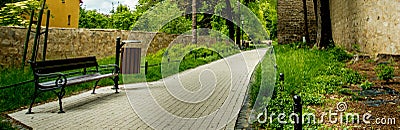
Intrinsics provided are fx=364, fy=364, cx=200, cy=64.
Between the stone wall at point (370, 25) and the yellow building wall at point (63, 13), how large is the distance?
2064 centimetres

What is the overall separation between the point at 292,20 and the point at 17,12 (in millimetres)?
16311

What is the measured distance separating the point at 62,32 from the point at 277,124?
13155 mm

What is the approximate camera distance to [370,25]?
10.8 m

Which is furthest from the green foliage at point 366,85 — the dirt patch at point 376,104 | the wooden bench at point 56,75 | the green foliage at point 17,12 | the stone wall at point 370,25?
the green foliage at point 17,12

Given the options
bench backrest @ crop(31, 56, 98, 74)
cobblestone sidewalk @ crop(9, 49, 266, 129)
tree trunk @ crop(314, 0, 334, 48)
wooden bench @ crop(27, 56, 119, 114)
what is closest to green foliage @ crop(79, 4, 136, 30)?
tree trunk @ crop(314, 0, 334, 48)

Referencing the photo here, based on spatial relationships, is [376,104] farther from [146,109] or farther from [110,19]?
[110,19]

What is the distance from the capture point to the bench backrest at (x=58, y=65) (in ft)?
21.3

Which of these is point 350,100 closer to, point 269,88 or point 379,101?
point 379,101

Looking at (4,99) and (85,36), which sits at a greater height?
(85,36)

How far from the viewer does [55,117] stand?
Result: 5.84 m

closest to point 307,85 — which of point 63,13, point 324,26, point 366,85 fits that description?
point 366,85

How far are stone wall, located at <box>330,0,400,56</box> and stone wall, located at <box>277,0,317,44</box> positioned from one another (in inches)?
317

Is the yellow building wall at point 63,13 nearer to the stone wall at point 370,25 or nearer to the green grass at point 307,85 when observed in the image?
the stone wall at point 370,25

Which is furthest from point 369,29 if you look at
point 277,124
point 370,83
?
point 277,124
